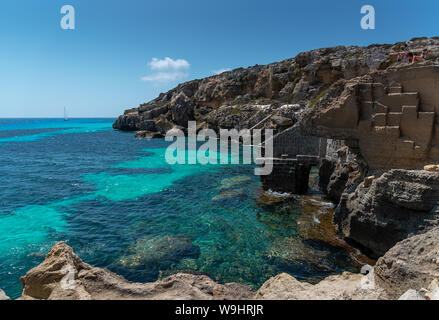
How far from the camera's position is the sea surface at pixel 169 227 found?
11484 mm

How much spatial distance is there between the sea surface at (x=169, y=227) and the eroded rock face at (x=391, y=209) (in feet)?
4.64

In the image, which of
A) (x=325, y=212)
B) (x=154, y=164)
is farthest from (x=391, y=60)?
(x=154, y=164)

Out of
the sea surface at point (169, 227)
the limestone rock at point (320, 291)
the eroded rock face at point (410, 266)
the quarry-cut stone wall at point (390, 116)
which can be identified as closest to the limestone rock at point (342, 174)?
the sea surface at point (169, 227)

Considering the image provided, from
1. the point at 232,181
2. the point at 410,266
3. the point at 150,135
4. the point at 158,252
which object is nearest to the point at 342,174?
the point at 232,181

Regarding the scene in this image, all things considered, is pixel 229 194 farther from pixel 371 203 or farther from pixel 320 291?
pixel 320 291

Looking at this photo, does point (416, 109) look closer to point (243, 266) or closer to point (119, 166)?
point (243, 266)

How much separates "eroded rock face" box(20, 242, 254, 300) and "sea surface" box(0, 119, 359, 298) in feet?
17.7

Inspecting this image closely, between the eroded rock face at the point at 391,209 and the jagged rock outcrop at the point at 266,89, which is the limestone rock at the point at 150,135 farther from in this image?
the eroded rock face at the point at 391,209

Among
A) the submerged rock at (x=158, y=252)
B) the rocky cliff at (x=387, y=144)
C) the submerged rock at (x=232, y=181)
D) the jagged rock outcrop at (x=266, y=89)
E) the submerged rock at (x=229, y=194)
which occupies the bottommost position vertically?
the submerged rock at (x=158, y=252)

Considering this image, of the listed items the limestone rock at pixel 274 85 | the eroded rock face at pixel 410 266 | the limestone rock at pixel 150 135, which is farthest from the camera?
the limestone rock at pixel 150 135

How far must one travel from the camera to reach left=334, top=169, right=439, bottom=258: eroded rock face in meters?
9.18

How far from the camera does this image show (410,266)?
5480mm

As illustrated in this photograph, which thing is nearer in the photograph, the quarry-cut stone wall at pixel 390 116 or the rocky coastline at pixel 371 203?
the rocky coastline at pixel 371 203

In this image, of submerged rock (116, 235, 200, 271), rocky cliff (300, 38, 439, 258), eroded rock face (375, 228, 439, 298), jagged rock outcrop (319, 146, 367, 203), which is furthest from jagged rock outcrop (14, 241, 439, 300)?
jagged rock outcrop (319, 146, 367, 203)
